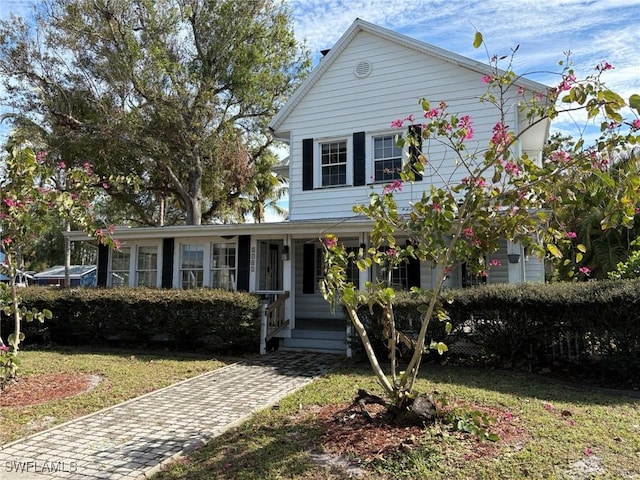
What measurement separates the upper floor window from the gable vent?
75.5 inches

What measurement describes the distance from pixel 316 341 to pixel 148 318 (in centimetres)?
389

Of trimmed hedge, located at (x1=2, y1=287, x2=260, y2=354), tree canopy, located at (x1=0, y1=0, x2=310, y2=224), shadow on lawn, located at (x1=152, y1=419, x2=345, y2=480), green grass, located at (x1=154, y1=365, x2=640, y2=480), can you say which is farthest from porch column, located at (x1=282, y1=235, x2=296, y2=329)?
tree canopy, located at (x1=0, y1=0, x2=310, y2=224)

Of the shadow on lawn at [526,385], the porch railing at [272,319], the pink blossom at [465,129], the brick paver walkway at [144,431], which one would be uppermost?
the pink blossom at [465,129]

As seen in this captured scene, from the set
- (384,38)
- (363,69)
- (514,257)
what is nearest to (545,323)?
(514,257)

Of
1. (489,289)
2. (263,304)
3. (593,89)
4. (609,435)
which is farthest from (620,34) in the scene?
(263,304)

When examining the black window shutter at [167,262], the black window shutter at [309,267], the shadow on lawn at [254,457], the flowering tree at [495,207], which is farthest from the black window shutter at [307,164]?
the shadow on lawn at [254,457]

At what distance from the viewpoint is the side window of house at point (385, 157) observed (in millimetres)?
12812

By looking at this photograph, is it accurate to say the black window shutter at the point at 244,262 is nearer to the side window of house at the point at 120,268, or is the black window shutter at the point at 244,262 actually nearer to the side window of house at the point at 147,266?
the side window of house at the point at 147,266

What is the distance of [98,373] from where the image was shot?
28.1 feet

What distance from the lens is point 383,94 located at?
13.3m

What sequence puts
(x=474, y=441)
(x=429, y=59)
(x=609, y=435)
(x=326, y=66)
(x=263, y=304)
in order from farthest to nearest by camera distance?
(x=326, y=66), (x=429, y=59), (x=263, y=304), (x=609, y=435), (x=474, y=441)

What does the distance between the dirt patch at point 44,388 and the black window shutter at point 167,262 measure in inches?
212

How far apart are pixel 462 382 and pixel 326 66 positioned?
9974 mm

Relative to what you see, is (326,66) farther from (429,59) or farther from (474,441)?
(474,441)
